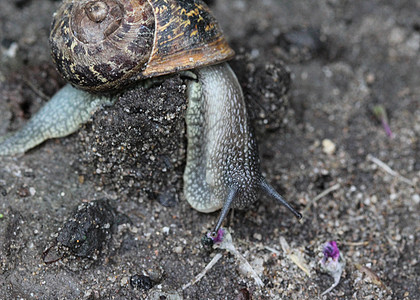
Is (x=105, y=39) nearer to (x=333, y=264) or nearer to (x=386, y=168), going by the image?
(x=333, y=264)

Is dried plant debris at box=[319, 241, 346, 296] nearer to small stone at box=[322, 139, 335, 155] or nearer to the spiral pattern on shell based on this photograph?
small stone at box=[322, 139, 335, 155]

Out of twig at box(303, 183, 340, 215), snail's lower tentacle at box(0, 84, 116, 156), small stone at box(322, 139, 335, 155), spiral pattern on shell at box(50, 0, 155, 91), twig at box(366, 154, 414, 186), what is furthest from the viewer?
small stone at box(322, 139, 335, 155)

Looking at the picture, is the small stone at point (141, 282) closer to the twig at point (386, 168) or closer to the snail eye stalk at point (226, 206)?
the snail eye stalk at point (226, 206)

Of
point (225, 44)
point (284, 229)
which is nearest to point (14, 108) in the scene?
point (225, 44)

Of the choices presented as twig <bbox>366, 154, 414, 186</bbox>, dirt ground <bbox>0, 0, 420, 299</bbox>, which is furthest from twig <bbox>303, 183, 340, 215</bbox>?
twig <bbox>366, 154, 414, 186</bbox>

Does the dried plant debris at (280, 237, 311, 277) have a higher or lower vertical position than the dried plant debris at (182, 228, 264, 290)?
lower

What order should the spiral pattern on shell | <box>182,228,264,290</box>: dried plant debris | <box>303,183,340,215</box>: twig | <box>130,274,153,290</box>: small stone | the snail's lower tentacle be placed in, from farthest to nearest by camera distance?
<box>303,183,340,215</box>: twig < the snail's lower tentacle < <box>182,228,264,290</box>: dried plant debris < <box>130,274,153,290</box>: small stone < the spiral pattern on shell

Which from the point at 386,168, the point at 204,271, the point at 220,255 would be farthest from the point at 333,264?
the point at 386,168
